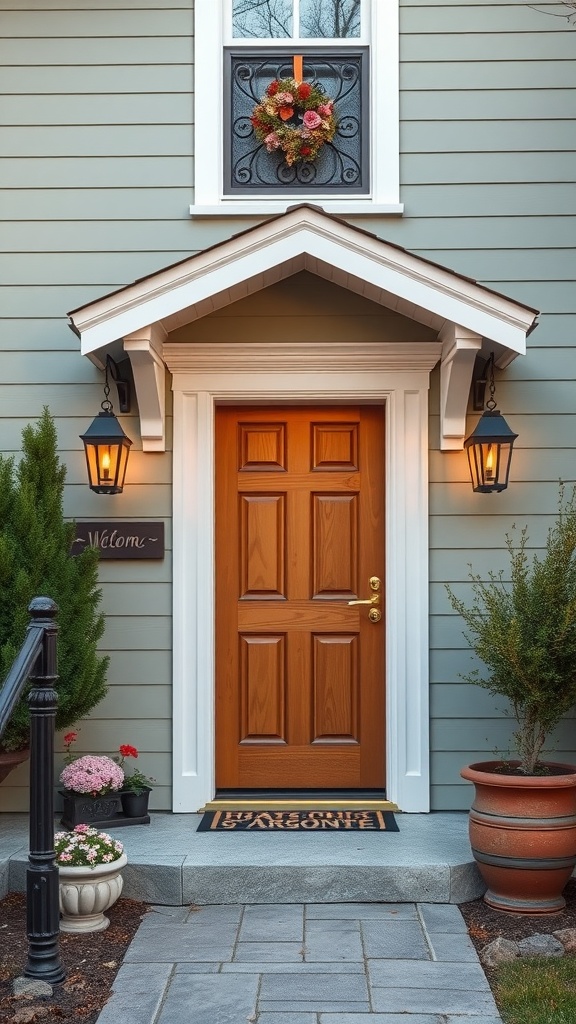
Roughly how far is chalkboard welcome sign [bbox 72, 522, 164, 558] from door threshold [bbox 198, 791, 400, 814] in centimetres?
122

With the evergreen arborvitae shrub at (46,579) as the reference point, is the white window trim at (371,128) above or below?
above

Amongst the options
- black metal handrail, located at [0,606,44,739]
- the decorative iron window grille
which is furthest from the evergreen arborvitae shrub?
the decorative iron window grille

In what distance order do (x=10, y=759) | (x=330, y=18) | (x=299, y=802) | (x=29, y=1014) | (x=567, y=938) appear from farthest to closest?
(x=330, y=18)
(x=299, y=802)
(x=10, y=759)
(x=567, y=938)
(x=29, y=1014)

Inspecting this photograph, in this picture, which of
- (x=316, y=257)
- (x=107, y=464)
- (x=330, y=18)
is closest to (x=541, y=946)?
(x=107, y=464)

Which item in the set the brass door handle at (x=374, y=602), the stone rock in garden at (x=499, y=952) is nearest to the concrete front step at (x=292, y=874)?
the stone rock in garden at (x=499, y=952)

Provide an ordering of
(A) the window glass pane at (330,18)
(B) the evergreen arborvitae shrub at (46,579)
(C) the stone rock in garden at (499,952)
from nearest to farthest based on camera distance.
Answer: (C) the stone rock in garden at (499,952) → (B) the evergreen arborvitae shrub at (46,579) → (A) the window glass pane at (330,18)

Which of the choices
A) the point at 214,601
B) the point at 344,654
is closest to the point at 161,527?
the point at 214,601

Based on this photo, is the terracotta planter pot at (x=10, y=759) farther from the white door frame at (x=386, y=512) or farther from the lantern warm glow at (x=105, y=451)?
the lantern warm glow at (x=105, y=451)

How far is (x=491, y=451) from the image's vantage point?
465 cm

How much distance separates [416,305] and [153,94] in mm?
1761

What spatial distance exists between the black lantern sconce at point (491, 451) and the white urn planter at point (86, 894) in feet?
7.55

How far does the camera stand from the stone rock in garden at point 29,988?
3.19 metres

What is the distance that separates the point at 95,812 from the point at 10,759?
47cm

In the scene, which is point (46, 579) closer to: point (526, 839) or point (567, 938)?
point (526, 839)
